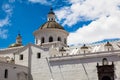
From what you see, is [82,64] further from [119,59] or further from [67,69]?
[119,59]

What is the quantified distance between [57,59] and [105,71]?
770 cm

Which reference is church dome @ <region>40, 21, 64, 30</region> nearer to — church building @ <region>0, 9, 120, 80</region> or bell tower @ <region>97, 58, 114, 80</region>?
church building @ <region>0, 9, 120, 80</region>

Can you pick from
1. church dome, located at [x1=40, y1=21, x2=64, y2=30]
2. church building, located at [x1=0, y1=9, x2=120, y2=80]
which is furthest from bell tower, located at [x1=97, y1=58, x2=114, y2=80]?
church dome, located at [x1=40, y1=21, x2=64, y2=30]

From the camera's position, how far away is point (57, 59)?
129 ft

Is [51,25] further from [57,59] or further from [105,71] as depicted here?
[105,71]

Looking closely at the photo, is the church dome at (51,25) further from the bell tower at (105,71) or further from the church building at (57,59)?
the bell tower at (105,71)

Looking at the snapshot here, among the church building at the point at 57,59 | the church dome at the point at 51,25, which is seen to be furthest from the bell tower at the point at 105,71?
the church dome at the point at 51,25

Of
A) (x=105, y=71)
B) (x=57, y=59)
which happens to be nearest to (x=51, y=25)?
(x=57, y=59)

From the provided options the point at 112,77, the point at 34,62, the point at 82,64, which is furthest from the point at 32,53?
the point at 112,77

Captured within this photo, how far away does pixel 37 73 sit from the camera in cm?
4106

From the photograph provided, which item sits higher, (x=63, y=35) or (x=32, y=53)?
(x=63, y=35)

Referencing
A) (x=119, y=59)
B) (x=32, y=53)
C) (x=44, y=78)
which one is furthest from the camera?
(x=32, y=53)

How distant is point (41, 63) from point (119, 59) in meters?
12.7

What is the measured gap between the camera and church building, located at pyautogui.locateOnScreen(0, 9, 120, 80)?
35812mm
